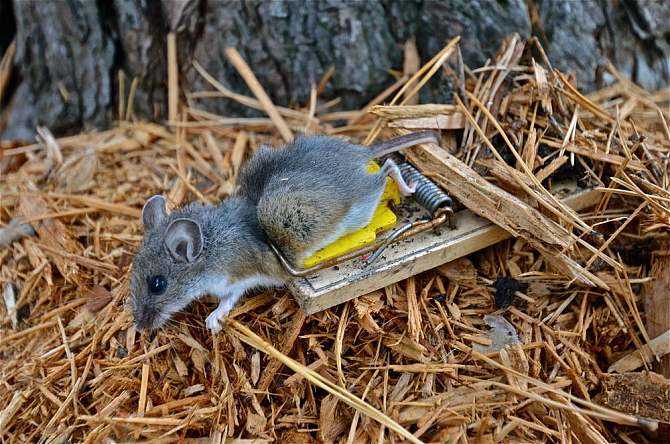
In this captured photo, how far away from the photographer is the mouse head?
344 centimetres

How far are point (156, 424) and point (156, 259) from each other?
877mm

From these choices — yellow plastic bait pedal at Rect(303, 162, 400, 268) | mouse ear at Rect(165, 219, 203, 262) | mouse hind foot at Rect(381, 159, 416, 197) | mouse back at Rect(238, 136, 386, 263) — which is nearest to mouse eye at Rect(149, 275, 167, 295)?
mouse ear at Rect(165, 219, 203, 262)

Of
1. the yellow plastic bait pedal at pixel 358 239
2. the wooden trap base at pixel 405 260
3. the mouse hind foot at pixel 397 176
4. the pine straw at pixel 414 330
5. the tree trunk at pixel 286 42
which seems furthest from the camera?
the tree trunk at pixel 286 42

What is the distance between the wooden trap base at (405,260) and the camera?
3.24 metres

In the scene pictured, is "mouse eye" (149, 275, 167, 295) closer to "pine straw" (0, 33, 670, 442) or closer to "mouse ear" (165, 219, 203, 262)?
"mouse ear" (165, 219, 203, 262)

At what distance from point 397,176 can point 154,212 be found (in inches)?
55.0

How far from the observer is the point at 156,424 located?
3162 millimetres

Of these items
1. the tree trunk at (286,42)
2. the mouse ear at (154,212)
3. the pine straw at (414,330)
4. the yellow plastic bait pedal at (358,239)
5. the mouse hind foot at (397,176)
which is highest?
the tree trunk at (286,42)

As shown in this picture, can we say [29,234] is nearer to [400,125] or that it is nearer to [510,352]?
[400,125]

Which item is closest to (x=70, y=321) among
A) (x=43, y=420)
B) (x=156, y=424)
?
(x=43, y=420)

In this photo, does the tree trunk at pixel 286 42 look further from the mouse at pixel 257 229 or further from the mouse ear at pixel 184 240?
the mouse ear at pixel 184 240

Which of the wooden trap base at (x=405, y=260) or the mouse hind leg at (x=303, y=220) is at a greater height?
the mouse hind leg at (x=303, y=220)

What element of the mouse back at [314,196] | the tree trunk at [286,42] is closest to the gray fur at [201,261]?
the mouse back at [314,196]

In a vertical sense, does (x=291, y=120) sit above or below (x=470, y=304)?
above
